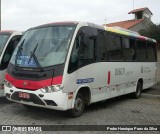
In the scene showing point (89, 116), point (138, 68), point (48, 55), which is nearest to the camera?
point (48, 55)

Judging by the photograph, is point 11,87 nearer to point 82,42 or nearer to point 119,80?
point 82,42

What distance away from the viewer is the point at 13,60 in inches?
382

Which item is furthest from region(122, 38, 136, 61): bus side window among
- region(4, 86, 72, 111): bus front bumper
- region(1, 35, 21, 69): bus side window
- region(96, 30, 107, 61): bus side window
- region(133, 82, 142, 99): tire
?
region(4, 86, 72, 111): bus front bumper

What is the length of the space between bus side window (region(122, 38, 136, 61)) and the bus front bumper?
186 inches

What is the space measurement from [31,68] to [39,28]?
153cm

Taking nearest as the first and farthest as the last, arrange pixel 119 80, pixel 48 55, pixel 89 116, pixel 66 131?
pixel 66 131 → pixel 48 55 → pixel 89 116 → pixel 119 80

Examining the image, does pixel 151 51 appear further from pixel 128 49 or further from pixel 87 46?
pixel 87 46

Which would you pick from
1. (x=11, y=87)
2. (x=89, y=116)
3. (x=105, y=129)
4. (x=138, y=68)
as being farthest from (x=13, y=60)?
(x=138, y=68)

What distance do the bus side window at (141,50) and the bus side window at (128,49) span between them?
59 centimetres

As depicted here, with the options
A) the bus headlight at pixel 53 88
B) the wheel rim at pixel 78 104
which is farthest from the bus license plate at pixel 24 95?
the wheel rim at pixel 78 104

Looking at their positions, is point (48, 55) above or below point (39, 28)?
below

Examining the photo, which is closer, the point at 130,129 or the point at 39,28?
the point at 130,129

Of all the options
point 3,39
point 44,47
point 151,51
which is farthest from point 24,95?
point 151,51

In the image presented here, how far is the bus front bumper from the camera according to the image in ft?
27.5
